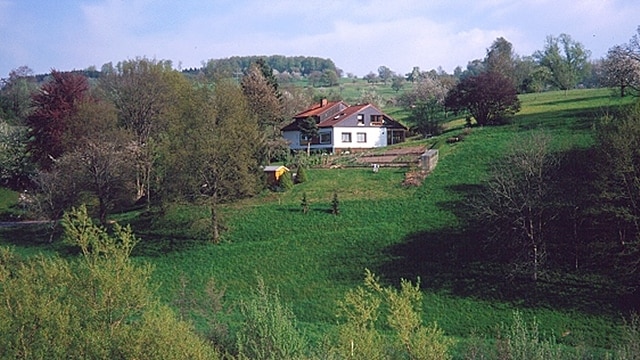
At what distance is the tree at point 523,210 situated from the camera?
27578 millimetres

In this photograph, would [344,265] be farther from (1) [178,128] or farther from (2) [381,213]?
(1) [178,128]

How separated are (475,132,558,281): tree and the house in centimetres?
2751

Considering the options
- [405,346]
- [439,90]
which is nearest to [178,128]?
[405,346]

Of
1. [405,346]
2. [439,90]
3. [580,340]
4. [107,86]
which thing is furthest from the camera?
[439,90]

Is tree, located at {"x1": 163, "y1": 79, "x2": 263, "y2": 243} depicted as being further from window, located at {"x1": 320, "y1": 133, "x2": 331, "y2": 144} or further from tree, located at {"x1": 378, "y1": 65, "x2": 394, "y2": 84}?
tree, located at {"x1": 378, "y1": 65, "x2": 394, "y2": 84}

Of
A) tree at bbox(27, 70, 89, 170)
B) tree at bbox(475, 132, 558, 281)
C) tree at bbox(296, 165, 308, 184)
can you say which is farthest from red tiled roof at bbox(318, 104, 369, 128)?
tree at bbox(475, 132, 558, 281)

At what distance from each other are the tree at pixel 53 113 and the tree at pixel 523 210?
1236 inches

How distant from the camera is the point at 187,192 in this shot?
35.3m

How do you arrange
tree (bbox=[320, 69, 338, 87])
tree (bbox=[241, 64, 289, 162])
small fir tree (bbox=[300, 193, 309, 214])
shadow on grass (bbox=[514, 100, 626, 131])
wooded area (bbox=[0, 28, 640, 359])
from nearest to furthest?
1. wooded area (bbox=[0, 28, 640, 359])
2. small fir tree (bbox=[300, 193, 309, 214])
3. shadow on grass (bbox=[514, 100, 626, 131])
4. tree (bbox=[241, 64, 289, 162])
5. tree (bbox=[320, 69, 338, 87])

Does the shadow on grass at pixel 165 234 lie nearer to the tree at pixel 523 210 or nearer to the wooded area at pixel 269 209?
the wooded area at pixel 269 209

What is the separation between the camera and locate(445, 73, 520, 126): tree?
4956 centimetres

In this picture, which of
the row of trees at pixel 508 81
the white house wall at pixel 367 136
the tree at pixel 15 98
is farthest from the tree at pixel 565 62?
the tree at pixel 15 98

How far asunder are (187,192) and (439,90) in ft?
153

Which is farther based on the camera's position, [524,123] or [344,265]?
[524,123]
